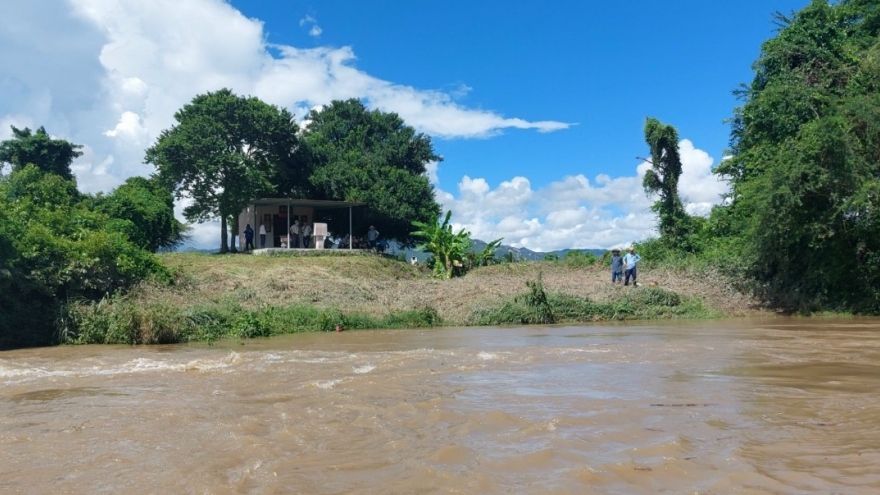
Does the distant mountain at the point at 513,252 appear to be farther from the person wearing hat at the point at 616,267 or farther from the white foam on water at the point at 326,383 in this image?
the white foam on water at the point at 326,383

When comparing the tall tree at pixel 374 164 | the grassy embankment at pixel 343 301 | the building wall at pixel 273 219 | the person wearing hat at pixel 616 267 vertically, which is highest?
the tall tree at pixel 374 164

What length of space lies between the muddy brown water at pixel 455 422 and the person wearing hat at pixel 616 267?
38.4 ft

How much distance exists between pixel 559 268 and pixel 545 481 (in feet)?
86.6

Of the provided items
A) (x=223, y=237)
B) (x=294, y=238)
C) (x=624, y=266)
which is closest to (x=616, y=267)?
(x=624, y=266)

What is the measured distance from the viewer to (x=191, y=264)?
84.8ft

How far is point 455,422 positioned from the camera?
6.59m

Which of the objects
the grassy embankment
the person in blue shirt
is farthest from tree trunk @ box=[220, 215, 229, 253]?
the person in blue shirt

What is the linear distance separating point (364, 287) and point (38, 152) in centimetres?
2304

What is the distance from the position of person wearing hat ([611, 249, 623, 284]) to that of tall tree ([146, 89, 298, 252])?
17.4m

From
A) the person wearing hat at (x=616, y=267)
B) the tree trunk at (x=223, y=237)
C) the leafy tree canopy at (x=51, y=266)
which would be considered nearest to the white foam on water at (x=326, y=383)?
the leafy tree canopy at (x=51, y=266)

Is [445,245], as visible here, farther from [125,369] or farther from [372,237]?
[125,369]

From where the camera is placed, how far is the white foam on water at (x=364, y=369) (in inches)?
405

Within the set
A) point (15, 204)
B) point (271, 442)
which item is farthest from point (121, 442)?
point (15, 204)

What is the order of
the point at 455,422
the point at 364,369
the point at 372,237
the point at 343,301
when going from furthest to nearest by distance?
1. the point at 372,237
2. the point at 343,301
3. the point at 364,369
4. the point at 455,422
